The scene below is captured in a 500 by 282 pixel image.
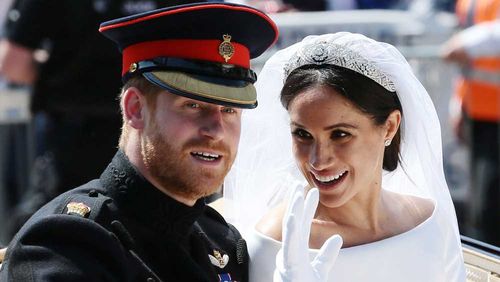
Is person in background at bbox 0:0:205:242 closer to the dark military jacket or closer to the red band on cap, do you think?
the red band on cap

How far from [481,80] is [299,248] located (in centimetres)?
351

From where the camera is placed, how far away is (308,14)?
6172 mm

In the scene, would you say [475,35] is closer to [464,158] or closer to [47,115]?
[464,158]

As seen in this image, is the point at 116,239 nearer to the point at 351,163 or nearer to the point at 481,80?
the point at 351,163

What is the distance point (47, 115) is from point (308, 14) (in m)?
1.60

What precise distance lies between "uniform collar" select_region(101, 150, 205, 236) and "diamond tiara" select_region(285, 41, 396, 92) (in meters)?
0.57

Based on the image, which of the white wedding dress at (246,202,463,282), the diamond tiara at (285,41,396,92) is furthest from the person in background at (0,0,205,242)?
the white wedding dress at (246,202,463,282)

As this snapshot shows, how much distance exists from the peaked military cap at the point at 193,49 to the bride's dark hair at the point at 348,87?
22 centimetres

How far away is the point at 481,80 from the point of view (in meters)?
6.02

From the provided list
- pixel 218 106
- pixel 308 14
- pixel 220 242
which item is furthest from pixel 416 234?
pixel 308 14

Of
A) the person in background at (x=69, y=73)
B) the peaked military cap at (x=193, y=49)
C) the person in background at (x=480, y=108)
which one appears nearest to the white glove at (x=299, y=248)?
the peaked military cap at (x=193, y=49)

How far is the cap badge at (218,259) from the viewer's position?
3107mm

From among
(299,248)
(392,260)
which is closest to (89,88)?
(392,260)

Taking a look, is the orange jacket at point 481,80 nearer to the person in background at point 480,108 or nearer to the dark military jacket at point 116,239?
the person in background at point 480,108
